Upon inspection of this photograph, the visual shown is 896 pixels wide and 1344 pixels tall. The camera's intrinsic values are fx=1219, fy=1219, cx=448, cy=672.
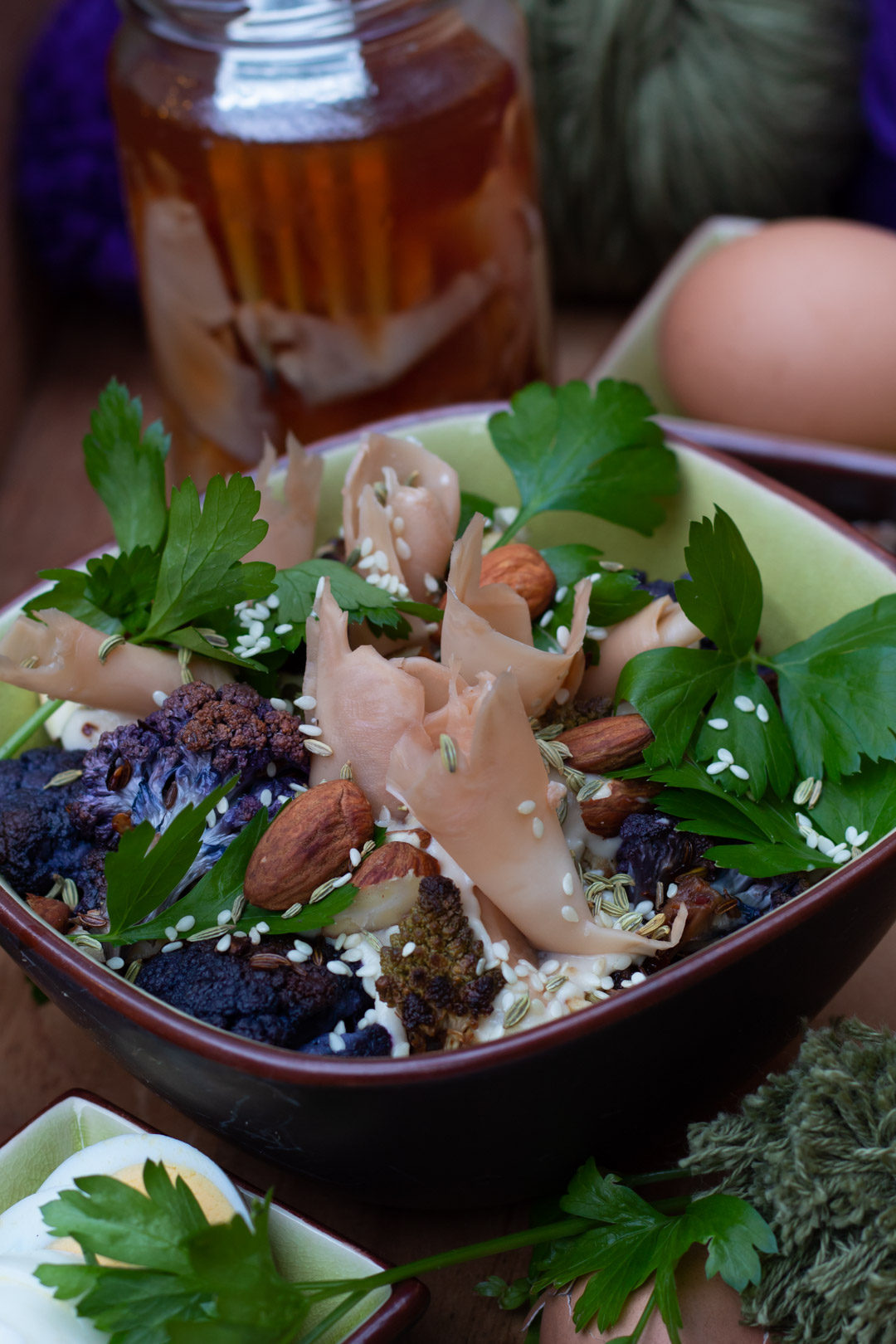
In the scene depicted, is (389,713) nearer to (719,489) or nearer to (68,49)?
(719,489)

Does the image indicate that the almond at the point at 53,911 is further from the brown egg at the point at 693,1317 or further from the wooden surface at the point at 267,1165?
the brown egg at the point at 693,1317

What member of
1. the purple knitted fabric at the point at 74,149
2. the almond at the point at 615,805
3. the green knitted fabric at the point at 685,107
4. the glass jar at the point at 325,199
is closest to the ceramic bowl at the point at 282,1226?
the almond at the point at 615,805

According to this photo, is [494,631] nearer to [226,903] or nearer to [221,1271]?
[226,903]

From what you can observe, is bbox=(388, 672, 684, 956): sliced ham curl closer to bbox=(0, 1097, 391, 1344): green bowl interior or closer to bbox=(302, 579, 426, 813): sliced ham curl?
bbox=(302, 579, 426, 813): sliced ham curl

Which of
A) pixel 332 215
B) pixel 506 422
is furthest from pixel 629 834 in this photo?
pixel 332 215

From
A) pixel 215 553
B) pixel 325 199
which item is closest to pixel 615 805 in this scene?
pixel 215 553

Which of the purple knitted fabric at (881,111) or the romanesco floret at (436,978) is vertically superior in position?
the purple knitted fabric at (881,111)
